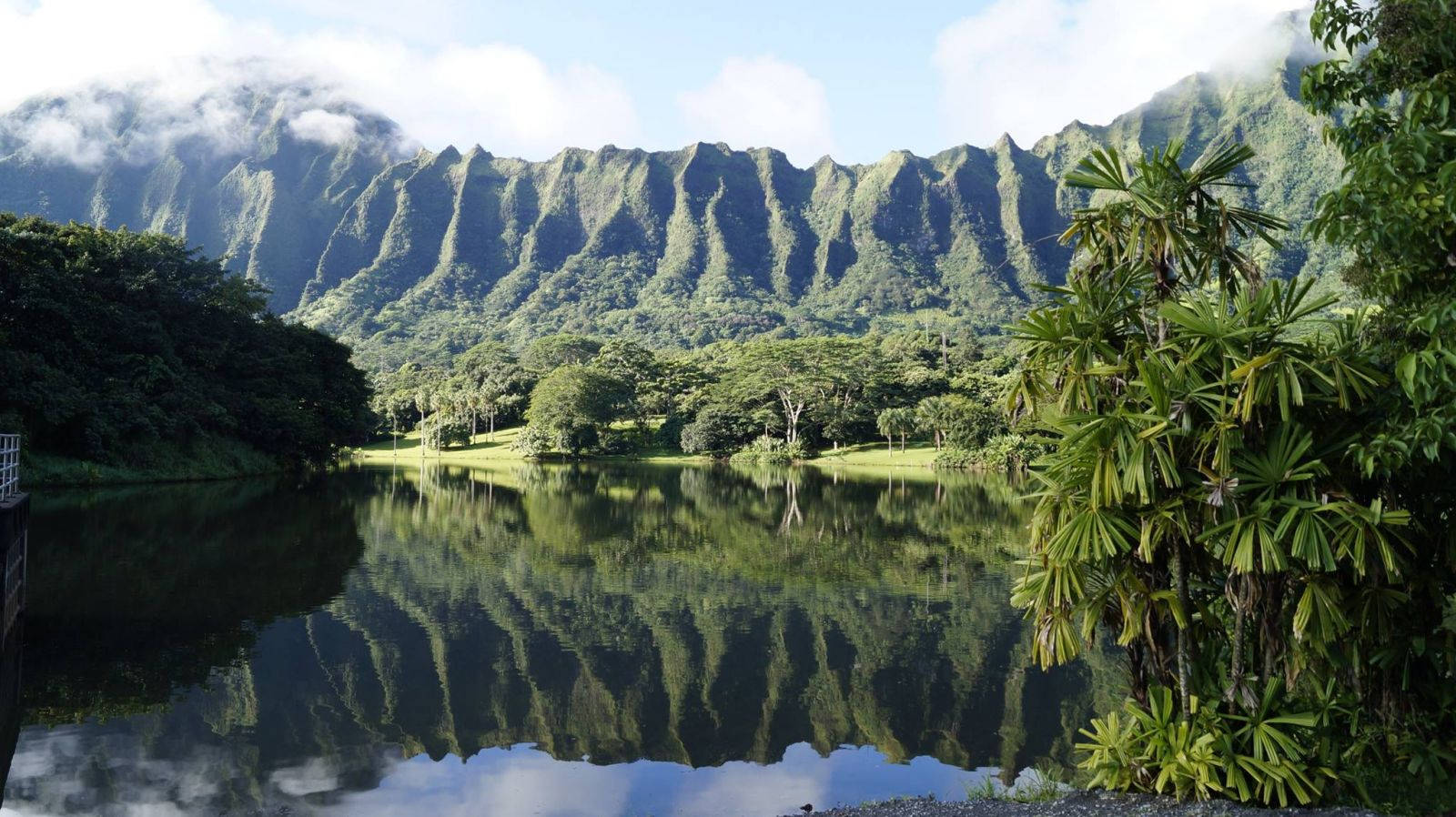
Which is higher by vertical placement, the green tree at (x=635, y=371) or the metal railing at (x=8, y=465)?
Answer: the green tree at (x=635, y=371)

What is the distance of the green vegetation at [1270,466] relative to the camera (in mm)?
6270

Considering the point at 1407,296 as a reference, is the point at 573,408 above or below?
above

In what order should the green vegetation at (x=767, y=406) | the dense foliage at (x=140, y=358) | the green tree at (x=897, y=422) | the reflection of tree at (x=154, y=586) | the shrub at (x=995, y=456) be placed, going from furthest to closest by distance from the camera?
the green vegetation at (x=767, y=406)
the green tree at (x=897, y=422)
the shrub at (x=995, y=456)
the dense foliage at (x=140, y=358)
the reflection of tree at (x=154, y=586)

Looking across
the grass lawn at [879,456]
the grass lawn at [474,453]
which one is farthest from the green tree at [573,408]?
the grass lawn at [879,456]

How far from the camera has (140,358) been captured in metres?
38.8

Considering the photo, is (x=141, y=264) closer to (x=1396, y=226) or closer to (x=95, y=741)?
Answer: (x=95, y=741)

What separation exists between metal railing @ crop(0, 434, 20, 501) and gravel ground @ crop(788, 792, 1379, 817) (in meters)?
11.3

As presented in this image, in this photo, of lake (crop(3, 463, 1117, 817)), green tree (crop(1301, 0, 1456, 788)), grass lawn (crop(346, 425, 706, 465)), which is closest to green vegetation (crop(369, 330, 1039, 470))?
grass lawn (crop(346, 425, 706, 465))

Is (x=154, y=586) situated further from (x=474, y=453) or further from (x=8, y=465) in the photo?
(x=474, y=453)

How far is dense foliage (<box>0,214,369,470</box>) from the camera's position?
33.6m

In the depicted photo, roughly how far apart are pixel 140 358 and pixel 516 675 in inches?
1327

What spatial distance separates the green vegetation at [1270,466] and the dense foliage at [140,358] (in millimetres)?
32927

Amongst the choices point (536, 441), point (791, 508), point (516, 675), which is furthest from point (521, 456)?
point (516, 675)

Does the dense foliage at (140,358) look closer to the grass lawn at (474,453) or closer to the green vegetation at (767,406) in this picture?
the grass lawn at (474,453)
